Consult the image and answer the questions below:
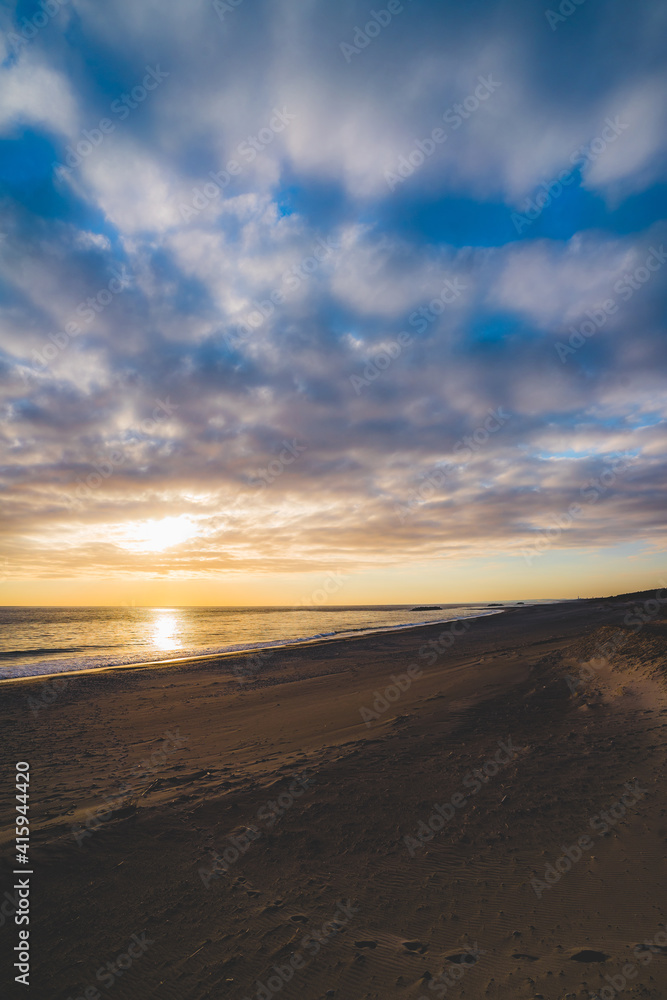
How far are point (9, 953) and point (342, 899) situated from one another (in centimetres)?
389

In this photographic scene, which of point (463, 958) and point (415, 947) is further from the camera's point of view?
point (415, 947)

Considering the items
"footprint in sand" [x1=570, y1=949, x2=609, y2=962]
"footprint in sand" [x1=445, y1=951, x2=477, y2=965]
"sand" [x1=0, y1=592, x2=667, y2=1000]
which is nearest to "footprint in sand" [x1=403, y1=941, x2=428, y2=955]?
"sand" [x1=0, y1=592, x2=667, y2=1000]

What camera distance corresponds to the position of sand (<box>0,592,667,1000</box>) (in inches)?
178

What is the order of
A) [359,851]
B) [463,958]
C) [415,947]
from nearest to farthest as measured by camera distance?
[463,958] → [415,947] → [359,851]

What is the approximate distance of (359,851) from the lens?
6621 mm

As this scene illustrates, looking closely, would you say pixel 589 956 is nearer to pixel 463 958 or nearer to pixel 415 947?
pixel 463 958

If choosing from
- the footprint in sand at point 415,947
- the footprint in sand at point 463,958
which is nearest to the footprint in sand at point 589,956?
the footprint in sand at point 463,958

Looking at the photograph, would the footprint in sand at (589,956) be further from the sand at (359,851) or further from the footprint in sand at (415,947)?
the footprint in sand at (415,947)

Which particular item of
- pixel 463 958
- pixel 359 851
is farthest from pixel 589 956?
pixel 359 851

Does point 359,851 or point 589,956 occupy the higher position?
point 589,956

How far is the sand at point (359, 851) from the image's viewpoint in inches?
178

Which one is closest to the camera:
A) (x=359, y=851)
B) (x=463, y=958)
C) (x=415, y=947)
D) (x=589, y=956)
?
(x=589, y=956)

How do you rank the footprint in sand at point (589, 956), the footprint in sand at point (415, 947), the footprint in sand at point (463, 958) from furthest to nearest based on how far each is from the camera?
the footprint in sand at point (415, 947) < the footprint in sand at point (463, 958) < the footprint in sand at point (589, 956)

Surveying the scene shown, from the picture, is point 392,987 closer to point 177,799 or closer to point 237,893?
point 237,893
